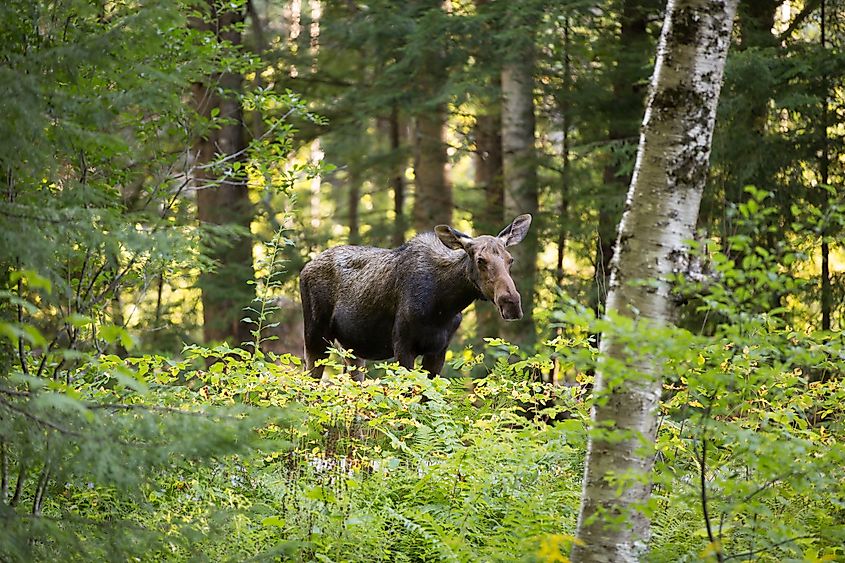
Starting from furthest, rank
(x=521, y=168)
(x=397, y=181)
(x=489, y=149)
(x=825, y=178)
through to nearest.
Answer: (x=397, y=181)
(x=489, y=149)
(x=521, y=168)
(x=825, y=178)

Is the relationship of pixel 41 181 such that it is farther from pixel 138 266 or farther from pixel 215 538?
pixel 215 538

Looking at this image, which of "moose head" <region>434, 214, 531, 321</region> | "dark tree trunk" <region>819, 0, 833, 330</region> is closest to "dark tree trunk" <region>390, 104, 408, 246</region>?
"dark tree trunk" <region>819, 0, 833, 330</region>

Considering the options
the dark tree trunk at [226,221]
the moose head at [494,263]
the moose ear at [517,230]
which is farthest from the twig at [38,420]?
the dark tree trunk at [226,221]

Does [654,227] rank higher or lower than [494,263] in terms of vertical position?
higher

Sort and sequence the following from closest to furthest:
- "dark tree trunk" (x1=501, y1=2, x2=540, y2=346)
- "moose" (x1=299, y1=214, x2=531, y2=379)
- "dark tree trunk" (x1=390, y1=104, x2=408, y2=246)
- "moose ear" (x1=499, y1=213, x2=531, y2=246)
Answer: "moose" (x1=299, y1=214, x2=531, y2=379), "moose ear" (x1=499, y1=213, x2=531, y2=246), "dark tree trunk" (x1=501, y1=2, x2=540, y2=346), "dark tree trunk" (x1=390, y1=104, x2=408, y2=246)

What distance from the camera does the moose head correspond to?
8797 millimetres

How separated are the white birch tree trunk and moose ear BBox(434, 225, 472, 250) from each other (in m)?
4.48

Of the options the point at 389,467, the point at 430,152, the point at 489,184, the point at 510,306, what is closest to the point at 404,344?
the point at 510,306

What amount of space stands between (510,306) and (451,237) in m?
1.25

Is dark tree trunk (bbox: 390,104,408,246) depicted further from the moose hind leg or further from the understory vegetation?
the understory vegetation

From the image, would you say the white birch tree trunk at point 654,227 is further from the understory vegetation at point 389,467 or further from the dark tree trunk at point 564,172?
the dark tree trunk at point 564,172

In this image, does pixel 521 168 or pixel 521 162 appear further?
pixel 521 168

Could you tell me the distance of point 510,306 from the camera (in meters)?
8.77

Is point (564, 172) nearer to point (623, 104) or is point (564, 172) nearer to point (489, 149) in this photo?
point (623, 104)
